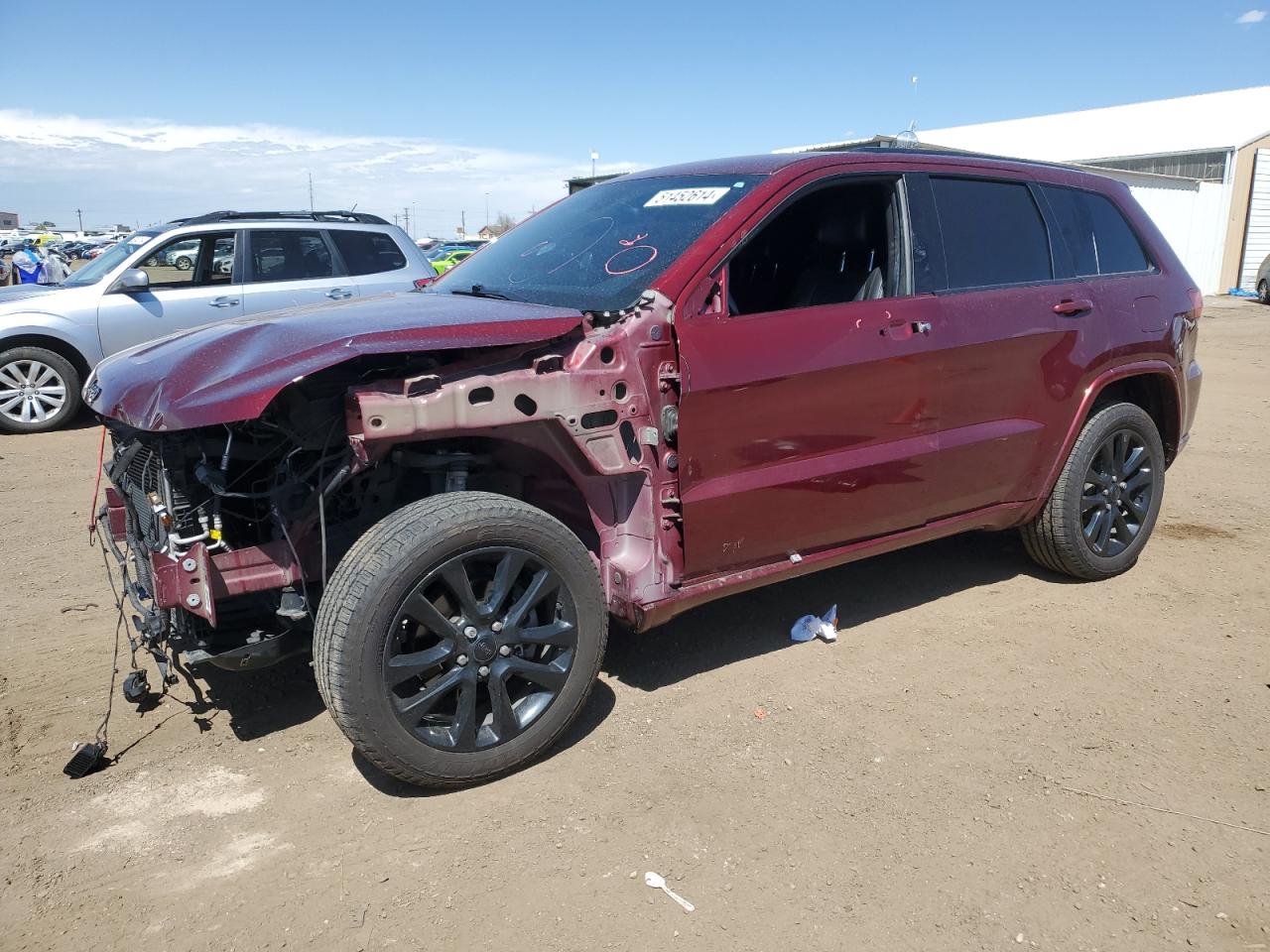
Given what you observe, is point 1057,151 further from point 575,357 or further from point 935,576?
point 575,357

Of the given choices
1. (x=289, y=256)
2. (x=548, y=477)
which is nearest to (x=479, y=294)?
(x=548, y=477)

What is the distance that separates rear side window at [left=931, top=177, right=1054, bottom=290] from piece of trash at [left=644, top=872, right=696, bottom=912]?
2.57 m

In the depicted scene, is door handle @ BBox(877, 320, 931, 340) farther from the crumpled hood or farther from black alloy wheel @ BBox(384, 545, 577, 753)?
black alloy wheel @ BBox(384, 545, 577, 753)

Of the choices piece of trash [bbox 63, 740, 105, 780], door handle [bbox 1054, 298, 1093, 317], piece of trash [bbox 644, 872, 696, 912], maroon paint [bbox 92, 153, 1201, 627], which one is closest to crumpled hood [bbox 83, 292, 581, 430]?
maroon paint [bbox 92, 153, 1201, 627]

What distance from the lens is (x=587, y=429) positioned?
10.3 ft

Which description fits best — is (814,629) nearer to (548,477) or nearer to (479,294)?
(548,477)

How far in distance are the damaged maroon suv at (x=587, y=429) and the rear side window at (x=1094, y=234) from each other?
0.04m

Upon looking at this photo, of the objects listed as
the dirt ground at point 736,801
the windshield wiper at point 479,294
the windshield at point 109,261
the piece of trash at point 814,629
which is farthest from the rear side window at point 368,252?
the piece of trash at point 814,629

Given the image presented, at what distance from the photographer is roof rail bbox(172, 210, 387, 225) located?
9.04 m

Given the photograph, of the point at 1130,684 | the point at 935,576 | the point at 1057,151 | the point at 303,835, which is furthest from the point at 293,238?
the point at 1057,151

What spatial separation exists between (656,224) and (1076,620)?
2.63 metres

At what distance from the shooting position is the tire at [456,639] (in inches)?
112

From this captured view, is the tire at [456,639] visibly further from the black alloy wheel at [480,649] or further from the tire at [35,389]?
the tire at [35,389]

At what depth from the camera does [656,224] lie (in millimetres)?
3695
